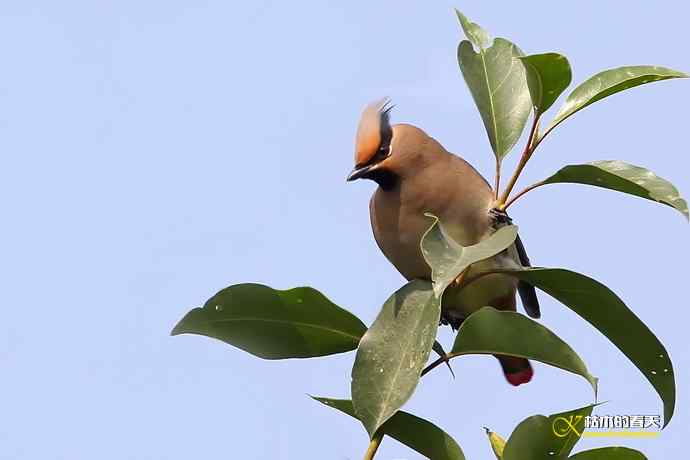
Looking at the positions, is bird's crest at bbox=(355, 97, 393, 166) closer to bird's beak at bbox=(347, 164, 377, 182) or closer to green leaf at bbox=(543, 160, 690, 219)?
bird's beak at bbox=(347, 164, 377, 182)

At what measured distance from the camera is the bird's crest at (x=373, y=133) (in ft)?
8.38

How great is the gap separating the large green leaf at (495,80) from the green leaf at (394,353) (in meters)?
0.43

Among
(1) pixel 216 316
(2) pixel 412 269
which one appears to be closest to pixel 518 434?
(1) pixel 216 316

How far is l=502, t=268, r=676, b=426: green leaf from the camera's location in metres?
1.78

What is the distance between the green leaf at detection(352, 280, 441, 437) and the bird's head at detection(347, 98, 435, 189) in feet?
2.65

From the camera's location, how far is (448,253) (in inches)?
63.1

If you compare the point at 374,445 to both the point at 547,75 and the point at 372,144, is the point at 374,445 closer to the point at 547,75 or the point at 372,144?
the point at 547,75

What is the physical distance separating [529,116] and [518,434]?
0.62m

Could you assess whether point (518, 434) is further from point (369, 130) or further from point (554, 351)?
point (369, 130)

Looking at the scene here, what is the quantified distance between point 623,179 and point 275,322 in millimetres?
659

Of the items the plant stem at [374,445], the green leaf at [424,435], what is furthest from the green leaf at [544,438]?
the plant stem at [374,445]

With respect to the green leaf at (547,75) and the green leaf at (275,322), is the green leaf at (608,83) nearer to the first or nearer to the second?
the green leaf at (547,75)

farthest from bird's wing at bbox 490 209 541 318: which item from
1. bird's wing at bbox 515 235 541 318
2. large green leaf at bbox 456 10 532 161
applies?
large green leaf at bbox 456 10 532 161

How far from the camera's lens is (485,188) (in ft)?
8.67
